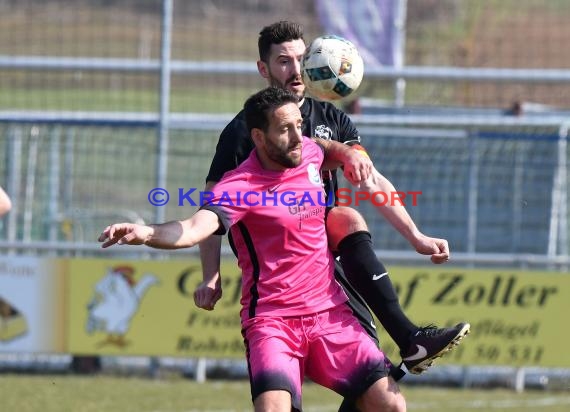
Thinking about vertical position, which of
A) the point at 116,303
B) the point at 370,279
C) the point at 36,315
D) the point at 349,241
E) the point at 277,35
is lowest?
the point at 36,315

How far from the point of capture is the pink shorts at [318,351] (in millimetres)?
→ 5754

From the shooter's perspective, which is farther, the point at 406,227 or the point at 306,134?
the point at 306,134

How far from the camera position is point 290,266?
5887mm

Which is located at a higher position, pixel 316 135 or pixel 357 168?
pixel 316 135

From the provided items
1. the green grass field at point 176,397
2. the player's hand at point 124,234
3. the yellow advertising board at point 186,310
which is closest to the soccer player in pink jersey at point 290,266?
the player's hand at point 124,234

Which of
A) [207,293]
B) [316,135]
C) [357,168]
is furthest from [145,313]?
[357,168]

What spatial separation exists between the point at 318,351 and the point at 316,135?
45.8 inches

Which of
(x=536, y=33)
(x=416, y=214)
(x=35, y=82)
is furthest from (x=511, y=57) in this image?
(x=416, y=214)

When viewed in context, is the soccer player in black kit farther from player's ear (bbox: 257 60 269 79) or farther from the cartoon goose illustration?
the cartoon goose illustration

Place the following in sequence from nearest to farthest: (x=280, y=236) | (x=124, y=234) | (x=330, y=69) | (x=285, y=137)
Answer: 1. (x=124, y=234)
2. (x=285, y=137)
3. (x=280, y=236)
4. (x=330, y=69)

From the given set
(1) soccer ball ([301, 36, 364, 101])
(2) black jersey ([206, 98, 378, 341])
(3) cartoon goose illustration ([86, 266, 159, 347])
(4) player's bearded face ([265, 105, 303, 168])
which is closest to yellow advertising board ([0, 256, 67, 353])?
(3) cartoon goose illustration ([86, 266, 159, 347])

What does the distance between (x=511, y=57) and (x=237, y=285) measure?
1391 centimetres

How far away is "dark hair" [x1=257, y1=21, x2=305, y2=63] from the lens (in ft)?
20.7

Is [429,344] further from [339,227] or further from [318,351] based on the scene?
[339,227]
